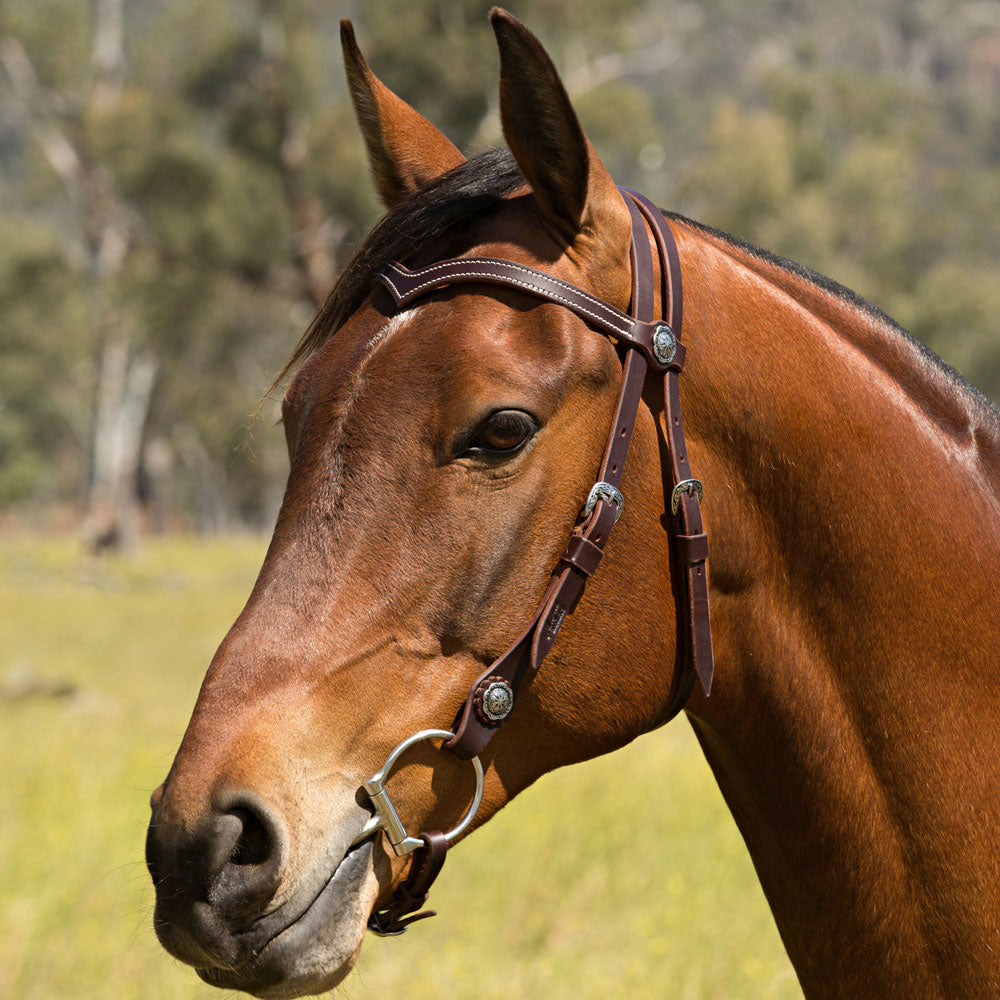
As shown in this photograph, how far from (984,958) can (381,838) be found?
1154 millimetres

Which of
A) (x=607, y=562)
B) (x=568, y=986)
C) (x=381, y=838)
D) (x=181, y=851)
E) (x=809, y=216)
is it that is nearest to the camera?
(x=181, y=851)

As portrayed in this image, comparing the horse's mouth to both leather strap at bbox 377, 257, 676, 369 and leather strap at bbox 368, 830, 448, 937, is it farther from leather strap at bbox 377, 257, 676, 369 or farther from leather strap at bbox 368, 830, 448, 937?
leather strap at bbox 377, 257, 676, 369

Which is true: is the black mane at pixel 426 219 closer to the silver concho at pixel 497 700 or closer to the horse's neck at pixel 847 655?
the horse's neck at pixel 847 655

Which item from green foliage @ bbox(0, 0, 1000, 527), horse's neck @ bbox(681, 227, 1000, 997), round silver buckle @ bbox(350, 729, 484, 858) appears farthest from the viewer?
green foliage @ bbox(0, 0, 1000, 527)

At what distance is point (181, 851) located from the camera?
1.78m

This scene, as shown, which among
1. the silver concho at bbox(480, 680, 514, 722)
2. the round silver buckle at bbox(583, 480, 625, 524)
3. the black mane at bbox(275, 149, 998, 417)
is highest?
the black mane at bbox(275, 149, 998, 417)

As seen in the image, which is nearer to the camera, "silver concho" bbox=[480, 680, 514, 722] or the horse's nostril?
the horse's nostril

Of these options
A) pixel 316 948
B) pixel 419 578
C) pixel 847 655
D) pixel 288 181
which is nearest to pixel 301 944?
pixel 316 948

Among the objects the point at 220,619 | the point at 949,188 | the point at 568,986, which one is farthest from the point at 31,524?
the point at 568,986

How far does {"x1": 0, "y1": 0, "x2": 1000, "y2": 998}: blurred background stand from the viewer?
5.82 meters

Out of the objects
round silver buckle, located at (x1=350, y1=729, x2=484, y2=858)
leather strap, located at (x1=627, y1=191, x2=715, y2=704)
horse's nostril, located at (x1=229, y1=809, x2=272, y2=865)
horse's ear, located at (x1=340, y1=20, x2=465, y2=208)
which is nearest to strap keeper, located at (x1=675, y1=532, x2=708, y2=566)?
leather strap, located at (x1=627, y1=191, x2=715, y2=704)

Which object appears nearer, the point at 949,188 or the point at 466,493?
the point at 466,493

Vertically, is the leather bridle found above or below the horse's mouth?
above

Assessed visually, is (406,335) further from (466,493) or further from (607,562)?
(607,562)
